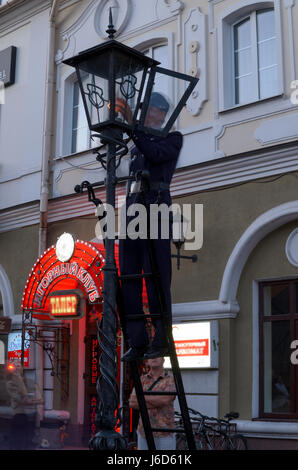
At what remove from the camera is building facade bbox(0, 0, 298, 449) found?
9977 mm

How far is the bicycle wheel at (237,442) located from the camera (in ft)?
31.2

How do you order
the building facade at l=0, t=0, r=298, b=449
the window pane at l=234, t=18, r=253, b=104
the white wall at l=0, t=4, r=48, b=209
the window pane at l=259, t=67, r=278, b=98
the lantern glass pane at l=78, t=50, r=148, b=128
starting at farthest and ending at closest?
the white wall at l=0, t=4, r=48, b=209, the window pane at l=234, t=18, r=253, b=104, the window pane at l=259, t=67, r=278, b=98, the building facade at l=0, t=0, r=298, b=449, the lantern glass pane at l=78, t=50, r=148, b=128

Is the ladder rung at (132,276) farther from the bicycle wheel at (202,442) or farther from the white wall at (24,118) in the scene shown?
the white wall at (24,118)

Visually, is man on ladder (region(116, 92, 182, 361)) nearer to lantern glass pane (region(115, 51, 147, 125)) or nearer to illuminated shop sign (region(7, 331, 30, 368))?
lantern glass pane (region(115, 51, 147, 125))

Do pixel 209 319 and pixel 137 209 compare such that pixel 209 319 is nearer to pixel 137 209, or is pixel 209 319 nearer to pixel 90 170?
pixel 90 170

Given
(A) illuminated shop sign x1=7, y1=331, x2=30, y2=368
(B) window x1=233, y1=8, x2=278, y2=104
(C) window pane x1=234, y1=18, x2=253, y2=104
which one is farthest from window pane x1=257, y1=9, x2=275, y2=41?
(A) illuminated shop sign x1=7, y1=331, x2=30, y2=368

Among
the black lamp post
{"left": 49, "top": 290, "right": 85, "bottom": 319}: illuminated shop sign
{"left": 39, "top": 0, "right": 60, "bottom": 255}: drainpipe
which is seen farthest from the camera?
{"left": 39, "top": 0, "right": 60, "bottom": 255}: drainpipe

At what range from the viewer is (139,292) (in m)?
5.62

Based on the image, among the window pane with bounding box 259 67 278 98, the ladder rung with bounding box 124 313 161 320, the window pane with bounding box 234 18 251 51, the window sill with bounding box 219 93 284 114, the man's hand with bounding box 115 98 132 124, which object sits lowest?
the ladder rung with bounding box 124 313 161 320

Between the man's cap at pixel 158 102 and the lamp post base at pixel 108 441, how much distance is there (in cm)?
266

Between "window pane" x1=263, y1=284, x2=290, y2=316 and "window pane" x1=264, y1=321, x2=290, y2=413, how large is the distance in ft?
0.56

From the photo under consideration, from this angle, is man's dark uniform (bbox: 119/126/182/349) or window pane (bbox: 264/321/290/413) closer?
man's dark uniform (bbox: 119/126/182/349)

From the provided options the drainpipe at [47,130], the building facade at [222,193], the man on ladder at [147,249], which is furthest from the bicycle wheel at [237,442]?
the drainpipe at [47,130]

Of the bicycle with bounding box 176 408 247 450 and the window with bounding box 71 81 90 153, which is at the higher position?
the window with bounding box 71 81 90 153
